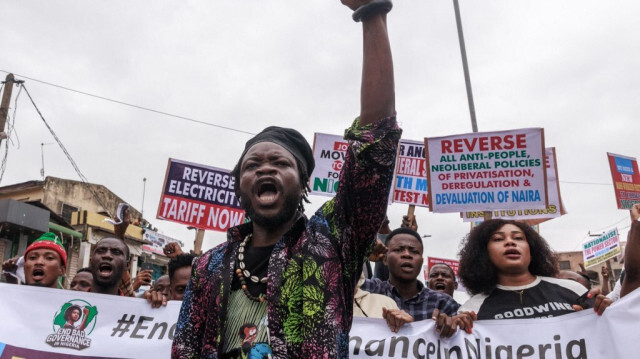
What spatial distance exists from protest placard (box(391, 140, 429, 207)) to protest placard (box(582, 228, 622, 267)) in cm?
668

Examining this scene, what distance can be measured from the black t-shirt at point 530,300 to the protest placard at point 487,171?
8.12 ft

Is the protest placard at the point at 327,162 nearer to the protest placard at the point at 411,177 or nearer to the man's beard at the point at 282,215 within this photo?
the protest placard at the point at 411,177

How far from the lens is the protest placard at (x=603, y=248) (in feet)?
37.9

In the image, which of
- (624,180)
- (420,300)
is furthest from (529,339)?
(624,180)

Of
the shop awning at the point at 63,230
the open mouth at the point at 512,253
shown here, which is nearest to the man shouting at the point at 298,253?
the open mouth at the point at 512,253

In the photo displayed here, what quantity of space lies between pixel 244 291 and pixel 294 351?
0.26 meters

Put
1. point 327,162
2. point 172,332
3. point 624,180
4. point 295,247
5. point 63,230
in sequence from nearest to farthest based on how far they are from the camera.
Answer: point 295,247 < point 172,332 < point 327,162 < point 624,180 < point 63,230

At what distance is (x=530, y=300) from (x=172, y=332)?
7.92 ft

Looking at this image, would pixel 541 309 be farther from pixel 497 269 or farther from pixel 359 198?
pixel 359 198

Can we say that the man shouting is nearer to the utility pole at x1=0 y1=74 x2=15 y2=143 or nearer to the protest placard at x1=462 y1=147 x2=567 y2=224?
the protest placard at x1=462 y1=147 x2=567 y2=224

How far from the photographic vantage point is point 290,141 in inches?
65.9

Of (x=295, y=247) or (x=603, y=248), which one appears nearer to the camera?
(x=295, y=247)

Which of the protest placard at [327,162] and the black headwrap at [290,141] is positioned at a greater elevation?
the protest placard at [327,162]

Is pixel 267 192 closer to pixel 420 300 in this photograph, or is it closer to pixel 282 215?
pixel 282 215
